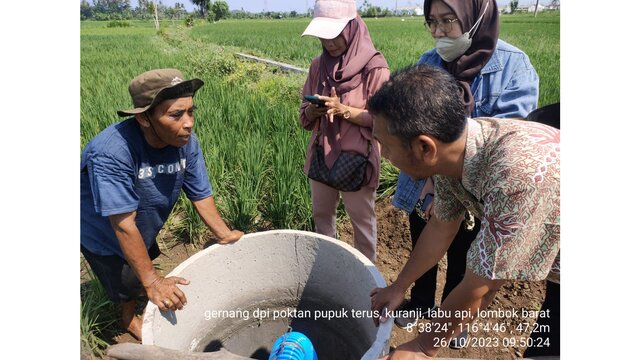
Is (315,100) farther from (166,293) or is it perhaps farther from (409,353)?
(409,353)

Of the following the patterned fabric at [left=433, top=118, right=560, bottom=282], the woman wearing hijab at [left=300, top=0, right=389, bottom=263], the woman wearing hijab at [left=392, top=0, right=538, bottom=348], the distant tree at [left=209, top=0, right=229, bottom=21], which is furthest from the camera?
the distant tree at [left=209, top=0, right=229, bottom=21]

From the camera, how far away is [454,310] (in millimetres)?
951

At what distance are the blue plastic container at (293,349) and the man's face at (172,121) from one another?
76 cm

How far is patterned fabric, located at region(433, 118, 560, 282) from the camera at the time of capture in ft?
2.67

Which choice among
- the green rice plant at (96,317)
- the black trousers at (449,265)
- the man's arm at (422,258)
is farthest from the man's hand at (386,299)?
the green rice plant at (96,317)

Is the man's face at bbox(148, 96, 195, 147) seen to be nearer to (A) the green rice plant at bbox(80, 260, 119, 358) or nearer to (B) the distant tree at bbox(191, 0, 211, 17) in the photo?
(A) the green rice plant at bbox(80, 260, 119, 358)

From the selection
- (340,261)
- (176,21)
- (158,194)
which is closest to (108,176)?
(158,194)

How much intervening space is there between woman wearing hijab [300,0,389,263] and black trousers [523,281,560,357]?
80cm

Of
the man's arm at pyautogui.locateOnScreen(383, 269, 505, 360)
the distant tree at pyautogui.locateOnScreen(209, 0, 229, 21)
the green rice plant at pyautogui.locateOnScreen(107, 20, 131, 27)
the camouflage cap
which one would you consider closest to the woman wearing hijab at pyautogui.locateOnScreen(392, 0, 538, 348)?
the man's arm at pyautogui.locateOnScreen(383, 269, 505, 360)

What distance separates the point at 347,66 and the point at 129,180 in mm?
984

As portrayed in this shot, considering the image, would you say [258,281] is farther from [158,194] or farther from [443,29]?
[443,29]

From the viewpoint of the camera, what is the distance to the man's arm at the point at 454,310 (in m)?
0.92

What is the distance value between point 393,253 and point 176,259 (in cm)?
133

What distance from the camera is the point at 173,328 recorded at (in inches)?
53.8
